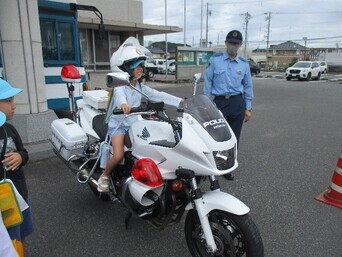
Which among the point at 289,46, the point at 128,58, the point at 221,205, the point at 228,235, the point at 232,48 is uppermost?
the point at 289,46

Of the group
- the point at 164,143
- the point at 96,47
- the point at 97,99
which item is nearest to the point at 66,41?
the point at 97,99

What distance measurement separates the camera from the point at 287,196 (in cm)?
384

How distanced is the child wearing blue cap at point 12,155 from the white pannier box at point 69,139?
3.50ft

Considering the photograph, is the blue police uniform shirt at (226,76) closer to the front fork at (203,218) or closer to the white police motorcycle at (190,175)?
the white police motorcycle at (190,175)

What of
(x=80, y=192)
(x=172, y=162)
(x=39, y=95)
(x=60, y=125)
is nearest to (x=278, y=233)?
(x=172, y=162)

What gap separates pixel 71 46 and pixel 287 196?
6022mm

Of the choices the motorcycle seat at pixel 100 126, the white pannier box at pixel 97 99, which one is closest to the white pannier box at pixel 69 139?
the motorcycle seat at pixel 100 126

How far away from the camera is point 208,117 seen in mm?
2229

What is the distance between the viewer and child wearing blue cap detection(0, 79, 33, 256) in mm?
2046

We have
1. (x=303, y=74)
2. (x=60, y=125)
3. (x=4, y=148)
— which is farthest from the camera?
(x=303, y=74)

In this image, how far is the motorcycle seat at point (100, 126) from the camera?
3270 millimetres

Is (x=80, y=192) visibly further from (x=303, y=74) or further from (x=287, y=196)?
(x=303, y=74)

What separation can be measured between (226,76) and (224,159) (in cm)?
226

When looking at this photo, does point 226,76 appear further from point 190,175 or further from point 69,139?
point 190,175
